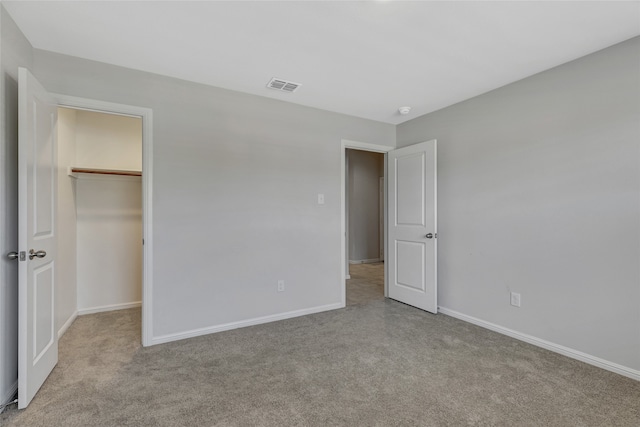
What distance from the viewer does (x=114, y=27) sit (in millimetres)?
2023

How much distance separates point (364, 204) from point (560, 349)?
478 cm

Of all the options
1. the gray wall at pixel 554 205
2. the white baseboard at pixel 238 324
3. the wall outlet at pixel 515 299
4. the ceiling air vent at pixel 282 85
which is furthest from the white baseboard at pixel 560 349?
the ceiling air vent at pixel 282 85

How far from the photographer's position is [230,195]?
3004mm

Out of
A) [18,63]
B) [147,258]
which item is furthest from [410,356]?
[18,63]

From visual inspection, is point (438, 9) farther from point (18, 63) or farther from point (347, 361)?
point (18, 63)

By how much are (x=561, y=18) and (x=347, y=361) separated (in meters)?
2.72

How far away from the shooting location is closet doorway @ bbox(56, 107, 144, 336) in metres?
3.23

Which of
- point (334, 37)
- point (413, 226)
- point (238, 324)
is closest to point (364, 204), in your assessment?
point (413, 226)

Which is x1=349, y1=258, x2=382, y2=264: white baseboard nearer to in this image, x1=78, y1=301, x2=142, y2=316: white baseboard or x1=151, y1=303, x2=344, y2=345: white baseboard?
x1=151, y1=303, x2=344, y2=345: white baseboard

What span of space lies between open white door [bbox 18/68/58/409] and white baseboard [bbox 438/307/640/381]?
3.55m

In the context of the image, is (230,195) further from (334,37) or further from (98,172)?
(334,37)

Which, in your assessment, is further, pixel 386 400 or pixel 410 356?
pixel 410 356

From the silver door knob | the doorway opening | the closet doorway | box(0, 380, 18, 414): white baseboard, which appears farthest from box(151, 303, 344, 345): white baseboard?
the doorway opening

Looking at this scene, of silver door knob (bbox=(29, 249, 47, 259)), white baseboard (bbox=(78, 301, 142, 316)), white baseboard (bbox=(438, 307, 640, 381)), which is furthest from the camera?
white baseboard (bbox=(78, 301, 142, 316))
